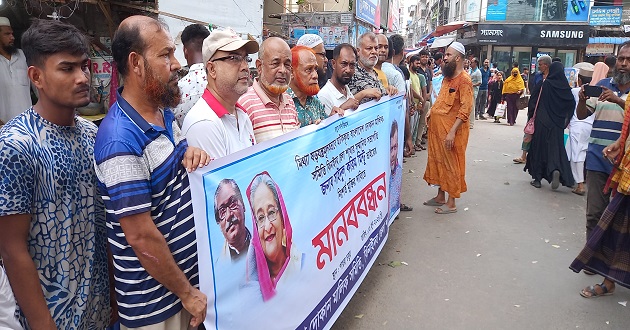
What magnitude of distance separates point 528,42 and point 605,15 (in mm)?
4199

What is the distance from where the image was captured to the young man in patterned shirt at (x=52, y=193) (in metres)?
1.47

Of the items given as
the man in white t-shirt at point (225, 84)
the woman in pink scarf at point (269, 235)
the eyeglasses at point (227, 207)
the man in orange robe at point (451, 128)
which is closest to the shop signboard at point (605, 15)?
the man in orange robe at point (451, 128)

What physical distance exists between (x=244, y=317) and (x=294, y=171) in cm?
81

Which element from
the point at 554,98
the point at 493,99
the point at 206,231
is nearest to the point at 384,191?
the point at 206,231

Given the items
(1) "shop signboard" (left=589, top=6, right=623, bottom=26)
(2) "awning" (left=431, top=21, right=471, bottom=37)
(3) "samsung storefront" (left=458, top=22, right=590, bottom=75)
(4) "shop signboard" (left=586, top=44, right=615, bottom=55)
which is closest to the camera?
(1) "shop signboard" (left=589, top=6, right=623, bottom=26)

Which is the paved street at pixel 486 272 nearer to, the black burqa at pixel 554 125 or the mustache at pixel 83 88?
the black burqa at pixel 554 125

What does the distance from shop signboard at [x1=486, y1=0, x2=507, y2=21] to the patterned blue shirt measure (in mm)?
30208

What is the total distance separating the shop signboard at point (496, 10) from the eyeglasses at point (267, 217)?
29.7 meters

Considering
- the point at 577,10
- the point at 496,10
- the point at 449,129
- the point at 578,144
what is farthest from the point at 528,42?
the point at 449,129

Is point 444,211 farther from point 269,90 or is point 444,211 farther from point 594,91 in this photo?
point 269,90

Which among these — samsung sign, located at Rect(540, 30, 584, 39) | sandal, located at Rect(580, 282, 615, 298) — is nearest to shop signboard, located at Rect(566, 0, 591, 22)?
samsung sign, located at Rect(540, 30, 584, 39)

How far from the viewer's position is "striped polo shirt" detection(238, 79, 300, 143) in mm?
2857

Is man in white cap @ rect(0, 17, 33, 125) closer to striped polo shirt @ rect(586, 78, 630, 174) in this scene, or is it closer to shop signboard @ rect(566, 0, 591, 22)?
striped polo shirt @ rect(586, 78, 630, 174)

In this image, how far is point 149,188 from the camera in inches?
62.5
